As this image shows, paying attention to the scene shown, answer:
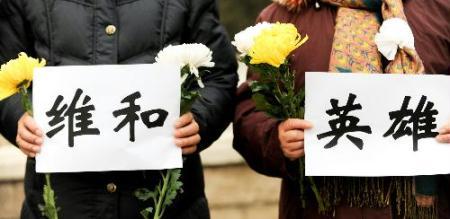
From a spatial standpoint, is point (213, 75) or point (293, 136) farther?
point (213, 75)

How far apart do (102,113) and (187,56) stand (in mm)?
302

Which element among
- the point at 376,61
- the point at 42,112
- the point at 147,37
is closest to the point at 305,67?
the point at 376,61

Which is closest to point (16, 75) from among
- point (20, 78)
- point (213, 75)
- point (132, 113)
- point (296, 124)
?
point (20, 78)

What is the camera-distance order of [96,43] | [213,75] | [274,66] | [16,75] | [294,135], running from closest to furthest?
[16,75], [274,66], [294,135], [96,43], [213,75]

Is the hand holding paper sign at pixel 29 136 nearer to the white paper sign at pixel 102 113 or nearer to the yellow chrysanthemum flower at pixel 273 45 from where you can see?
the white paper sign at pixel 102 113

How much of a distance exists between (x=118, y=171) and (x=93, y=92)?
1.05 ft

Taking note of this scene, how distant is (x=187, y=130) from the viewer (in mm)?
2463

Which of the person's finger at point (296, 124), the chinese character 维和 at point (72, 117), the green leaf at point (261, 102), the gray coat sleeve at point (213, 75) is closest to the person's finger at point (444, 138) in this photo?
the person's finger at point (296, 124)

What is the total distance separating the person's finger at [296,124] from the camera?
246 cm

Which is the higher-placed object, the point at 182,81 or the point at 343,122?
the point at 182,81

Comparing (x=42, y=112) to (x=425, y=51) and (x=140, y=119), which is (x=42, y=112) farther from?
(x=425, y=51)

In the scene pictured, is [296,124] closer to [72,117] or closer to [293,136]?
[293,136]

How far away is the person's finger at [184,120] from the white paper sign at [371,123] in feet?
1.14

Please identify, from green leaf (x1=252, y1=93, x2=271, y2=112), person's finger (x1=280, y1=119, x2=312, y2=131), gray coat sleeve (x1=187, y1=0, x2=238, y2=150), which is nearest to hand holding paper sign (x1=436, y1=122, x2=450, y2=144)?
person's finger (x1=280, y1=119, x2=312, y2=131)
